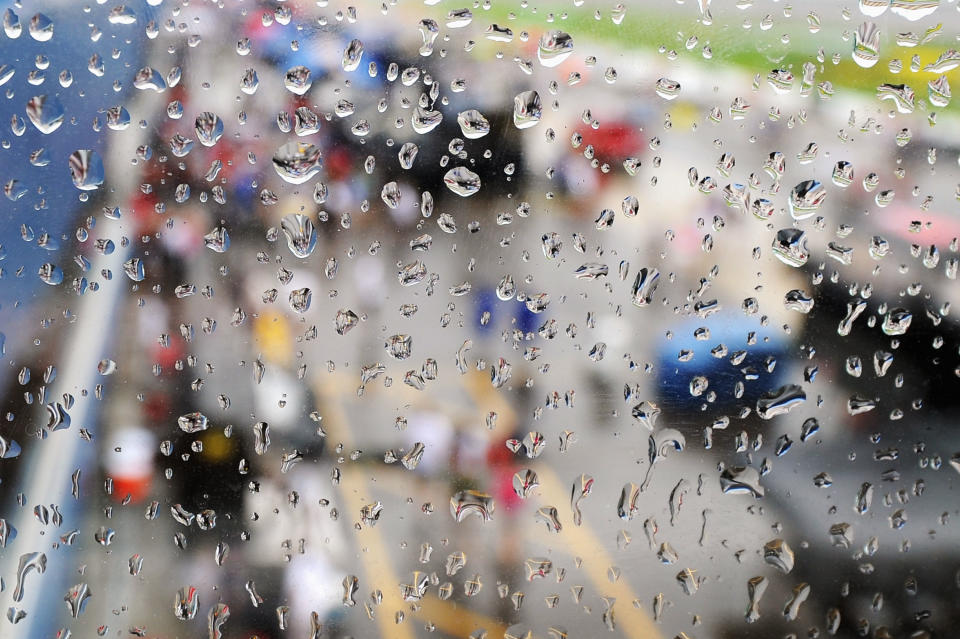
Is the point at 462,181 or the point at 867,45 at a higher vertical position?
the point at 867,45

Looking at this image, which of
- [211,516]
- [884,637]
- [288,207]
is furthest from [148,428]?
[884,637]

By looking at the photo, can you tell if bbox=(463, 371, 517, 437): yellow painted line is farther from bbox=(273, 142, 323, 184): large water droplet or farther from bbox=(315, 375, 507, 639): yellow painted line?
bbox=(273, 142, 323, 184): large water droplet

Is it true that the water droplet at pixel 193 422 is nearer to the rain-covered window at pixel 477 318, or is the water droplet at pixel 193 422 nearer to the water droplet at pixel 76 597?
the rain-covered window at pixel 477 318

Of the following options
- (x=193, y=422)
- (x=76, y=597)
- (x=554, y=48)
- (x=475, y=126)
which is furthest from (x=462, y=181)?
(x=76, y=597)

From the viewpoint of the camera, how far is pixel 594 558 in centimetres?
79

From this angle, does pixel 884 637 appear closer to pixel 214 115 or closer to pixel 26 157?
pixel 214 115

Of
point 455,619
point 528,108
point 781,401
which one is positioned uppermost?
point 528,108

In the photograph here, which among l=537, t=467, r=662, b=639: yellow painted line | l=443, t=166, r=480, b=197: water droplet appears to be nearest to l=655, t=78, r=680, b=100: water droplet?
l=443, t=166, r=480, b=197: water droplet

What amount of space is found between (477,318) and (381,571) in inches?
12.4

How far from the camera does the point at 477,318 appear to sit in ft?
2.52

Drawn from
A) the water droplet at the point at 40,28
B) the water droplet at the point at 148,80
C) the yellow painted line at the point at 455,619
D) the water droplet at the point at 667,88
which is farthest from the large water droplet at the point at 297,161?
the yellow painted line at the point at 455,619

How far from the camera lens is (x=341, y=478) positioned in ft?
2.52

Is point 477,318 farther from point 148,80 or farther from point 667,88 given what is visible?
point 148,80

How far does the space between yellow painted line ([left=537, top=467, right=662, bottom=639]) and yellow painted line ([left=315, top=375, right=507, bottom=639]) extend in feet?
0.41
